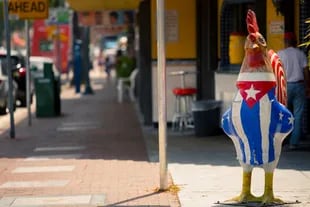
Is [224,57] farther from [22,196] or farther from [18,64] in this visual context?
[18,64]

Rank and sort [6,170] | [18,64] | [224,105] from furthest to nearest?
[18,64], [224,105], [6,170]

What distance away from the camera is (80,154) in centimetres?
1256

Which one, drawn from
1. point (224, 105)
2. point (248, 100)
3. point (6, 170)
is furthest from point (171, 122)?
point (248, 100)

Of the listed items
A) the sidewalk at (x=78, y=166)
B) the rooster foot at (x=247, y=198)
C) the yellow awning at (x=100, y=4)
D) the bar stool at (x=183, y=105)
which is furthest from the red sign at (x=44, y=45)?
the rooster foot at (x=247, y=198)

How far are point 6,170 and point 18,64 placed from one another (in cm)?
1253

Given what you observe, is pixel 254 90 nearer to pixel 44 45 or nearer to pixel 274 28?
pixel 274 28

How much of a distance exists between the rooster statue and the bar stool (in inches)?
278

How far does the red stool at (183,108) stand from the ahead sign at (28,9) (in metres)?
3.45

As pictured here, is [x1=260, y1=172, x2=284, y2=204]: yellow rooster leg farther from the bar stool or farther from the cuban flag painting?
the bar stool

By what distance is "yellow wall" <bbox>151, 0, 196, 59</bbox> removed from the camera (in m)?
15.7

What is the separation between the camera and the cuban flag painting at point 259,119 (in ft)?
25.8

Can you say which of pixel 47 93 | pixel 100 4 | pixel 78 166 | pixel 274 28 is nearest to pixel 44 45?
pixel 100 4

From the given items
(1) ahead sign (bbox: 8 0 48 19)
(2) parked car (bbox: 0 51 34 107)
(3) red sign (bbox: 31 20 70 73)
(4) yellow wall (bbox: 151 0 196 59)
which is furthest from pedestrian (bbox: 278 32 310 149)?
(3) red sign (bbox: 31 20 70 73)

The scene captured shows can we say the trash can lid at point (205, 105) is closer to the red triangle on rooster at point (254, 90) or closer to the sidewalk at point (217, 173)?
the sidewalk at point (217, 173)
